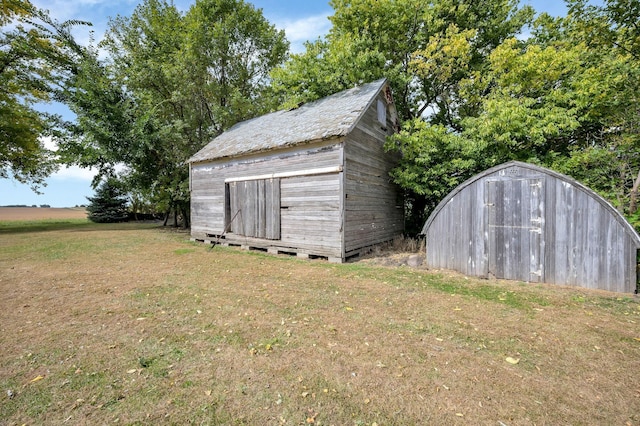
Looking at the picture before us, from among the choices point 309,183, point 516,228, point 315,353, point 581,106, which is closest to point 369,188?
point 309,183

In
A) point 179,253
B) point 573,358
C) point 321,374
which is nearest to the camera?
point 321,374

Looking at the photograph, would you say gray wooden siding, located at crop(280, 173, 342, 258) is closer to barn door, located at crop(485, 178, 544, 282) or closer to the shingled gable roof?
the shingled gable roof

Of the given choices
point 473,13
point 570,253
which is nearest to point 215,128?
point 473,13

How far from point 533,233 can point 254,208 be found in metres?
9.75

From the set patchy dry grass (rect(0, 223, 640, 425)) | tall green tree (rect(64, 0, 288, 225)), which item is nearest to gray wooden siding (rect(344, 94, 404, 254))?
patchy dry grass (rect(0, 223, 640, 425))

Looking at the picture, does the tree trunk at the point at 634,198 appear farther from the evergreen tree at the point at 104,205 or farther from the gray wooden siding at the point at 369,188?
the evergreen tree at the point at 104,205

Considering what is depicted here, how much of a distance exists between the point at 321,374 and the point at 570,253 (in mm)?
6764

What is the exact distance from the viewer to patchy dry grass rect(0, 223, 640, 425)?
2.62 meters

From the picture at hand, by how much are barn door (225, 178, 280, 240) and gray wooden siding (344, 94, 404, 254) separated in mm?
3101

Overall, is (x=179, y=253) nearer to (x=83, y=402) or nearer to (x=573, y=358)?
(x=83, y=402)

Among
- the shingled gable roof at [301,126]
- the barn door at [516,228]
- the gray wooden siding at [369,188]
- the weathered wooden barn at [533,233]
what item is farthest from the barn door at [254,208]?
the barn door at [516,228]

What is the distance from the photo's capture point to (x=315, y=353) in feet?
11.9

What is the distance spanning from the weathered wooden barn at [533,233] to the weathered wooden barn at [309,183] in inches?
129

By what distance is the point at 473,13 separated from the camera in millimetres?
16641
